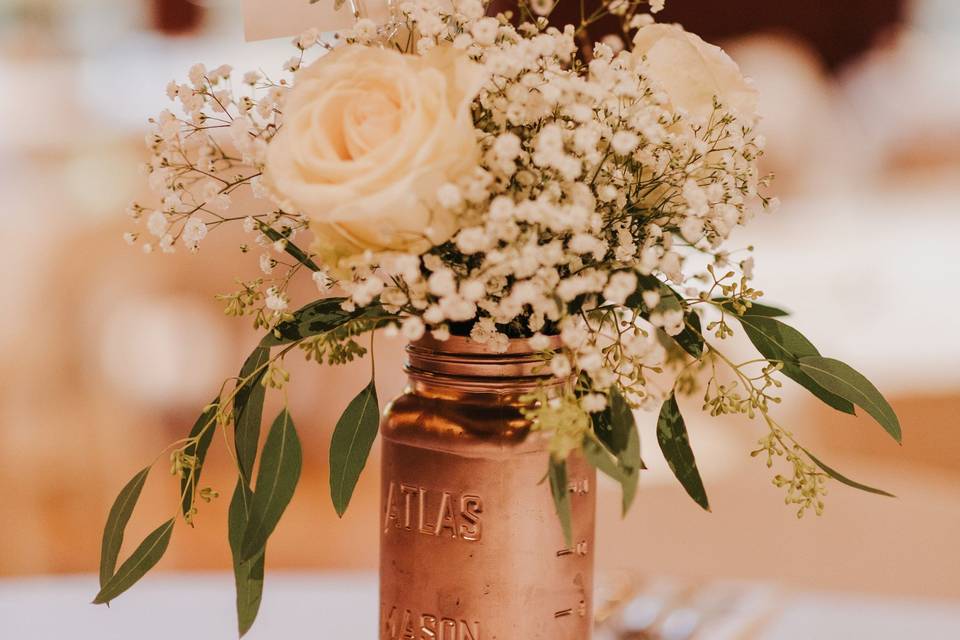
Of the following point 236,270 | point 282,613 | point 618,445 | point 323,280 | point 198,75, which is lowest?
point 282,613

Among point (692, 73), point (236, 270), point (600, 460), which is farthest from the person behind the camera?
point (236, 270)

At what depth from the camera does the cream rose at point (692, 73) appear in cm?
65

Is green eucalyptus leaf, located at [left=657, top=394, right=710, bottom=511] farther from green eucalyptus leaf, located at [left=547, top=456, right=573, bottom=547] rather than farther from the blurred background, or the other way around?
the blurred background

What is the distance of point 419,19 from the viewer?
637 millimetres

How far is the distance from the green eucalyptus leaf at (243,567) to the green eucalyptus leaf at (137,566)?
5 cm

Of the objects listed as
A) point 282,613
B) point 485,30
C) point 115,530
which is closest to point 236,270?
point 282,613

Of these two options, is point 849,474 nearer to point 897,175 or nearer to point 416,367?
point 416,367

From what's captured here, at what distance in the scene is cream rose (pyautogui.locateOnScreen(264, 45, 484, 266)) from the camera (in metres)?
0.55

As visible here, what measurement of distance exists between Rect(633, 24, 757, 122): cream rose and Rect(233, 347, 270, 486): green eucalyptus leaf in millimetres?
334

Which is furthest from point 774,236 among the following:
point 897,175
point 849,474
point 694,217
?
point 694,217

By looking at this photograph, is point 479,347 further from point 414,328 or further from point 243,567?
point 243,567

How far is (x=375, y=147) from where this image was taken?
0.57 meters

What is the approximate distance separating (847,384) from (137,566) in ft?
1.68

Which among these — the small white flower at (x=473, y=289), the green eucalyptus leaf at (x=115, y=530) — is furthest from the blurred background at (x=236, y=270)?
the small white flower at (x=473, y=289)
